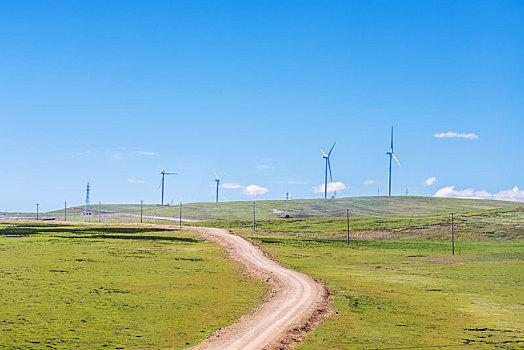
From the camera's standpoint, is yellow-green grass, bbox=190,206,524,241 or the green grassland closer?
the green grassland

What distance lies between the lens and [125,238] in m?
138

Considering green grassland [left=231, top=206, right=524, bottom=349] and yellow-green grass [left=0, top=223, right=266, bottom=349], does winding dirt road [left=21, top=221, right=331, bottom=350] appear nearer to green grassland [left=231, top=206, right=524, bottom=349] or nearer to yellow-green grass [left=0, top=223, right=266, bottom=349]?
green grassland [left=231, top=206, right=524, bottom=349]

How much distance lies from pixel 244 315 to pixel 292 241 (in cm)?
9542

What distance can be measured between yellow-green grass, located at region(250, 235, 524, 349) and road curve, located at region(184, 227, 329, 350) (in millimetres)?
1726

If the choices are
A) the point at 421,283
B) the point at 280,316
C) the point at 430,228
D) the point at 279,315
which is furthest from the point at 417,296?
the point at 430,228

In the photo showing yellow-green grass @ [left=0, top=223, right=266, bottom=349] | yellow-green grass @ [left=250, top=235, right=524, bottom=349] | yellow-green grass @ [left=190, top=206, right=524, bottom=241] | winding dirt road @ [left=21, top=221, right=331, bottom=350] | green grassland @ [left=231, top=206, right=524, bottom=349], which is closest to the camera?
winding dirt road @ [left=21, top=221, right=331, bottom=350]

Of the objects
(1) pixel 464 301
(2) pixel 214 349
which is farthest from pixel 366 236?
(2) pixel 214 349

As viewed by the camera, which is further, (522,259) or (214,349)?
(522,259)

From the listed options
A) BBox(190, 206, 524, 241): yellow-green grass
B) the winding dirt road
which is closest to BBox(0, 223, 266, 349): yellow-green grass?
the winding dirt road

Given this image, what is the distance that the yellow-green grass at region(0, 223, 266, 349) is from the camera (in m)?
43.4

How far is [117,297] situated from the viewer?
Result: 59438 millimetres

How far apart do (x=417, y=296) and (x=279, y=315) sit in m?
23.1

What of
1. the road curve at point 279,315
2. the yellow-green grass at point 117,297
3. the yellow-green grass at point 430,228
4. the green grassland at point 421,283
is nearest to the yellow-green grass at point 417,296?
the green grassland at point 421,283

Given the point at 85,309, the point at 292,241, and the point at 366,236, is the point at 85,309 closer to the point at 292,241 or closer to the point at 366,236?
the point at 292,241
